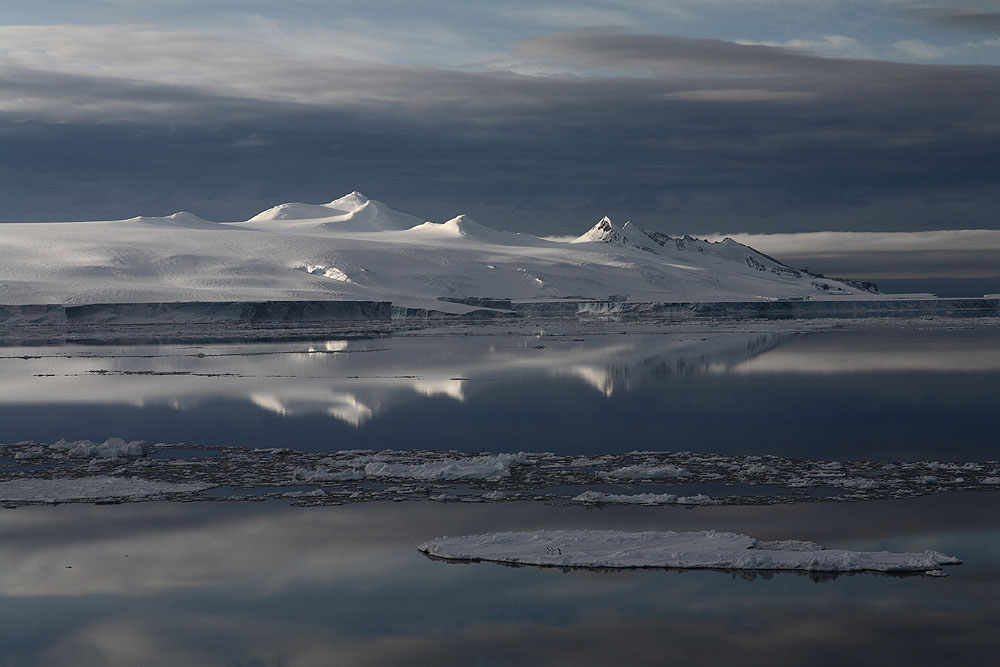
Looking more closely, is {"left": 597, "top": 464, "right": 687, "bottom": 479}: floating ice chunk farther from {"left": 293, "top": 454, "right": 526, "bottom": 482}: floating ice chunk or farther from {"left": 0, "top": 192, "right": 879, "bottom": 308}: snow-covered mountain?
{"left": 0, "top": 192, "right": 879, "bottom": 308}: snow-covered mountain

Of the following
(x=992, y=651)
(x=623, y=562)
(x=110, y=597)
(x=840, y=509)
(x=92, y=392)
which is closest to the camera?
(x=992, y=651)

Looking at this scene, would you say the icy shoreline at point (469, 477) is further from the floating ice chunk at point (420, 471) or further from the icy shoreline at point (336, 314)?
the icy shoreline at point (336, 314)

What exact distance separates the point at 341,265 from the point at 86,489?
225ft

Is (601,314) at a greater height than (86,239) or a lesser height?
lesser

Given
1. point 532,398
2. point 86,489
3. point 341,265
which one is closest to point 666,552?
point 86,489

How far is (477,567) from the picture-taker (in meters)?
9.07

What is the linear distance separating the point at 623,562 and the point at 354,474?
189 inches

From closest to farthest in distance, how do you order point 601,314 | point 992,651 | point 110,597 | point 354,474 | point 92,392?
1. point 992,651
2. point 110,597
3. point 354,474
4. point 92,392
5. point 601,314

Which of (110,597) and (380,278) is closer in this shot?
(110,597)

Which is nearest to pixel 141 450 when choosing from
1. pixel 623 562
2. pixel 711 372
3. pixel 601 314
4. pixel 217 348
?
pixel 623 562

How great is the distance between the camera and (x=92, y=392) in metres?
23.3

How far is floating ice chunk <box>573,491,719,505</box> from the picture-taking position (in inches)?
441

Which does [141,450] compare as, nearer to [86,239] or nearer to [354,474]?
[354,474]

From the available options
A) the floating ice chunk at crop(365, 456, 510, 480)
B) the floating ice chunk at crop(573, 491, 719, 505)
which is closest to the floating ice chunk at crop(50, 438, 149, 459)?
the floating ice chunk at crop(365, 456, 510, 480)
